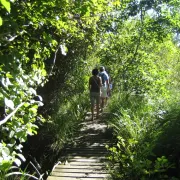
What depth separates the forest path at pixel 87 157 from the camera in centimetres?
583

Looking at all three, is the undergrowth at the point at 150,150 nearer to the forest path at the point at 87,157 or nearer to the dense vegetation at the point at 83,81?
the dense vegetation at the point at 83,81

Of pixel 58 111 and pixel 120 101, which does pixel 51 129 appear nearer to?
pixel 58 111

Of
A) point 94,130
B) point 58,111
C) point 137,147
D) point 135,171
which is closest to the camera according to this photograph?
point 135,171

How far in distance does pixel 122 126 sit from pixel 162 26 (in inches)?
212

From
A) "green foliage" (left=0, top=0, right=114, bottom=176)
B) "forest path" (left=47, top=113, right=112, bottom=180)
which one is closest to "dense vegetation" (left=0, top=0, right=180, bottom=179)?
"green foliage" (left=0, top=0, right=114, bottom=176)

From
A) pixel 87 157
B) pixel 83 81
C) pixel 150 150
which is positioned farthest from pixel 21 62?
pixel 83 81

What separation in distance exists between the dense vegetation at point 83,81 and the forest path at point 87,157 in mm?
384

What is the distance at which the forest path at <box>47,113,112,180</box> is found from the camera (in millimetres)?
5832

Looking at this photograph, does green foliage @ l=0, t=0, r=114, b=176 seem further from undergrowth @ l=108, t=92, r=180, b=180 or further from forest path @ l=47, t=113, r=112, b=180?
forest path @ l=47, t=113, r=112, b=180

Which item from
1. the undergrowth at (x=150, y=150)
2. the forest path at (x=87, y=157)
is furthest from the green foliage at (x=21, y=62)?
the forest path at (x=87, y=157)

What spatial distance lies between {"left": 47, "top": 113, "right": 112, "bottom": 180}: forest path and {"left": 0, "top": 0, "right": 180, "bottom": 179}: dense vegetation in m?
0.38

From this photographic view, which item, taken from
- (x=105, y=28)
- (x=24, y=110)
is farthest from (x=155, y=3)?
(x=24, y=110)

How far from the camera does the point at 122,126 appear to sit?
6.80 metres

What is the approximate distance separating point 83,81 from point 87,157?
19.9ft
